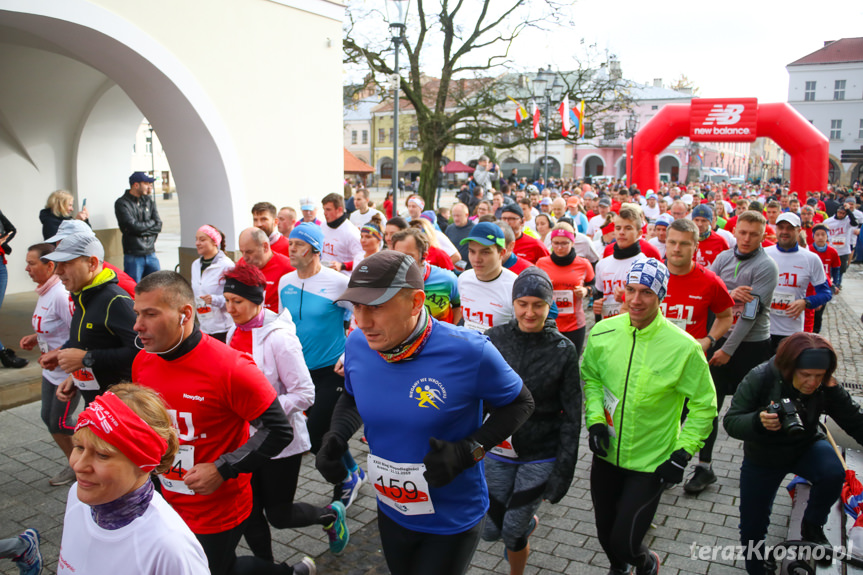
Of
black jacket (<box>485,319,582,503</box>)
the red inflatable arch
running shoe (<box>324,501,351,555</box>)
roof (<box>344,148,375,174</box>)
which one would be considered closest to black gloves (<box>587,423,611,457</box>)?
black jacket (<box>485,319,582,503</box>)

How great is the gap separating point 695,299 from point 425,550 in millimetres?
3143

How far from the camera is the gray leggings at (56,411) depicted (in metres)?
4.76

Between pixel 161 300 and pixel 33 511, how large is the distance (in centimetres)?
291

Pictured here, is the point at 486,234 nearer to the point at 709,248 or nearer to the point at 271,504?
the point at 271,504

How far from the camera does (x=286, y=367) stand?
3.67m

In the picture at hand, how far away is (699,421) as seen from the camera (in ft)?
10.8

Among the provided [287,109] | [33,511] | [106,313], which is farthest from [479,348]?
[287,109]

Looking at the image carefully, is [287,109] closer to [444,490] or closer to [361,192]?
[361,192]

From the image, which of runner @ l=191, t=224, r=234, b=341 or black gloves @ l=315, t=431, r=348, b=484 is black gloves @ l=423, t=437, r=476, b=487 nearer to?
black gloves @ l=315, t=431, r=348, b=484

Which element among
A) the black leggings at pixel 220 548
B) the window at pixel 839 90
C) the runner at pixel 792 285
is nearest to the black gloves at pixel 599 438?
the black leggings at pixel 220 548

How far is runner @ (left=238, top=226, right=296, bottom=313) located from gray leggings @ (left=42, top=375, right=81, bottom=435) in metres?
1.69

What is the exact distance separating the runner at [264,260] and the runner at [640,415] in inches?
126

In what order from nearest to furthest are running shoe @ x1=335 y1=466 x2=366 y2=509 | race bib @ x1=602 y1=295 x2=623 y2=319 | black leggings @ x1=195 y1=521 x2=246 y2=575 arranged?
black leggings @ x1=195 y1=521 x2=246 y2=575, running shoe @ x1=335 y1=466 x2=366 y2=509, race bib @ x1=602 y1=295 x2=623 y2=319

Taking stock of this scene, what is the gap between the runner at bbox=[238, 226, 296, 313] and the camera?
5.68 metres
